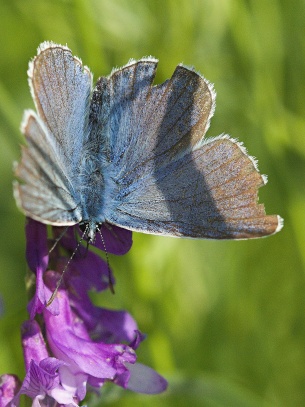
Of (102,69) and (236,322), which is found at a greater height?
(102,69)

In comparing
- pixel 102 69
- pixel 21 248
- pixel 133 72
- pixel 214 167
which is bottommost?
pixel 21 248

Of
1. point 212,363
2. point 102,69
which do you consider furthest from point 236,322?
point 102,69

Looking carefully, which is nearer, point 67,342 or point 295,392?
point 67,342

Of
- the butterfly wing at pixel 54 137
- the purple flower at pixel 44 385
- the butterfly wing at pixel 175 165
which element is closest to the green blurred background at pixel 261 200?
the butterfly wing at pixel 175 165

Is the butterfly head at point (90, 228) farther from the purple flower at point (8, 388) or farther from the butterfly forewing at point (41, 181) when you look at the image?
the purple flower at point (8, 388)

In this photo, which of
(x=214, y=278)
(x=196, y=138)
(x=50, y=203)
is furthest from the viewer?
(x=214, y=278)

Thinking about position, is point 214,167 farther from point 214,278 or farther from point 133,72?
point 214,278

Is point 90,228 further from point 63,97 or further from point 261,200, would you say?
point 261,200

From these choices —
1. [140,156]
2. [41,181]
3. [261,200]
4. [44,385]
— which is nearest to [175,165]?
[140,156]
